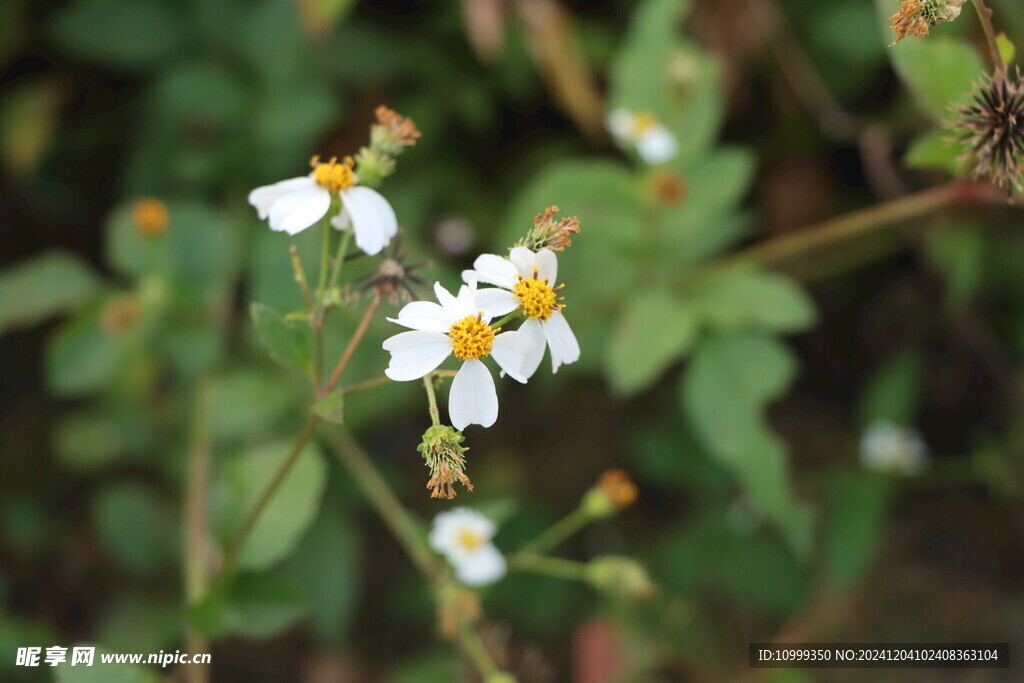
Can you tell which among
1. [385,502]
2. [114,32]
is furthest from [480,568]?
[114,32]

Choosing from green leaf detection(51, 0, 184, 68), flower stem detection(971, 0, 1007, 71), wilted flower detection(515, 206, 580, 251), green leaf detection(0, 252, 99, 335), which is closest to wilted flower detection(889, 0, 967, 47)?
flower stem detection(971, 0, 1007, 71)

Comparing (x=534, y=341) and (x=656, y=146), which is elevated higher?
(x=656, y=146)

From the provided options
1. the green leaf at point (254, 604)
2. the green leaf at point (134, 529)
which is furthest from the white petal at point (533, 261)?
the green leaf at point (134, 529)

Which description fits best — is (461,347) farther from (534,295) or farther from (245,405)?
(245,405)

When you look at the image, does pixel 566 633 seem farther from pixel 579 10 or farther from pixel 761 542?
pixel 579 10

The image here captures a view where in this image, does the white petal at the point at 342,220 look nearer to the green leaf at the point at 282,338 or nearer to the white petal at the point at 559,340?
the green leaf at the point at 282,338

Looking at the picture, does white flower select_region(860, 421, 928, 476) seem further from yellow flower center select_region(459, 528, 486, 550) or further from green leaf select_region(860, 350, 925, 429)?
yellow flower center select_region(459, 528, 486, 550)

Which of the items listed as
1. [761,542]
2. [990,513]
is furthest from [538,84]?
[990,513]
